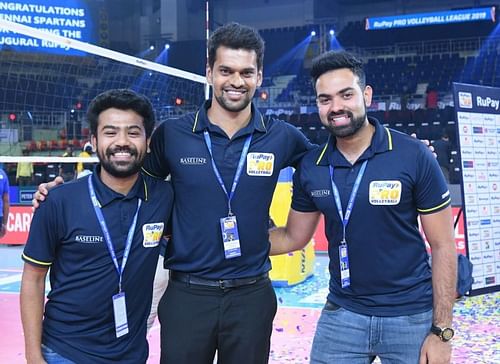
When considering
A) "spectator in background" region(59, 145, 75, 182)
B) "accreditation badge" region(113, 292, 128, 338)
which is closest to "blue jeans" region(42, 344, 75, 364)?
"accreditation badge" region(113, 292, 128, 338)

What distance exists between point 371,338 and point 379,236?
0.43m

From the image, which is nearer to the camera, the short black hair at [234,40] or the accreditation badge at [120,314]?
the accreditation badge at [120,314]

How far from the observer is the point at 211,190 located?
2.52m

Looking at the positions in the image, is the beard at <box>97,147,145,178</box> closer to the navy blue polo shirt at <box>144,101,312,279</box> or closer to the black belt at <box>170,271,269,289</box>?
the navy blue polo shirt at <box>144,101,312,279</box>

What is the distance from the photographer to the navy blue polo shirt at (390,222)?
2389 mm

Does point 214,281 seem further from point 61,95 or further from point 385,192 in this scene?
point 61,95

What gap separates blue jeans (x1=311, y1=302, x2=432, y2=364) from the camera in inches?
93.9

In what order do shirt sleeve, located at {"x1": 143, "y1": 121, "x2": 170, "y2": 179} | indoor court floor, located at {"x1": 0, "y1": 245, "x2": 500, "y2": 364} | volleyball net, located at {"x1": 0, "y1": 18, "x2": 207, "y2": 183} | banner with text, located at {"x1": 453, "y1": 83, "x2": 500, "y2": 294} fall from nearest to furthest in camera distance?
shirt sleeve, located at {"x1": 143, "y1": 121, "x2": 170, "y2": 179} < indoor court floor, located at {"x1": 0, "y1": 245, "x2": 500, "y2": 364} < banner with text, located at {"x1": 453, "y1": 83, "x2": 500, "y2": 294} < volleyball net, located at {"x1": 0, "y1": 18, "x2": 207, "y2": 183}

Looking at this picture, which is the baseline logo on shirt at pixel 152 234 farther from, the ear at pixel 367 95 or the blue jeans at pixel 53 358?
the ear at pixel 367 95

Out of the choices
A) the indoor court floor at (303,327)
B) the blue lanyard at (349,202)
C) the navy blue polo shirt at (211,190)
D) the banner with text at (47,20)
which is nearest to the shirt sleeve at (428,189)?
the blue lanyard at (349,202)

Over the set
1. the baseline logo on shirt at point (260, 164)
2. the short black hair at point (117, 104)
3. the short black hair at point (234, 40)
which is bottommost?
the baseline logo on shirt at point (260, 164)

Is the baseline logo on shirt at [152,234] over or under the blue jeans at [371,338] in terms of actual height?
over

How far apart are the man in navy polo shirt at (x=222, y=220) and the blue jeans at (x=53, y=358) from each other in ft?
1.47

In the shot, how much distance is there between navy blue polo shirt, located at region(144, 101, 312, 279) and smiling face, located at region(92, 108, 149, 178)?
8.4 inches
